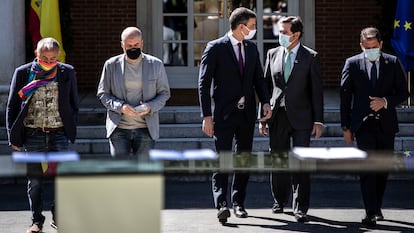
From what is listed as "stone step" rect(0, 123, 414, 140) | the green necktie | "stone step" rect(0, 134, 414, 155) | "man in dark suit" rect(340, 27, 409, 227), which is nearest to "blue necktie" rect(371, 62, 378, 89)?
"man in dark suit" rect(340, 27, 409, 227)

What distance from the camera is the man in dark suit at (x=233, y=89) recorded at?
28.4 ft

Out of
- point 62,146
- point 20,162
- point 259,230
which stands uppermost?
point 20,162

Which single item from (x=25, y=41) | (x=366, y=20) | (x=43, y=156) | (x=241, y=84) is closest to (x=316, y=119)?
(x=241, y=84)

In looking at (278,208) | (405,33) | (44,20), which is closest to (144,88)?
(278,208)

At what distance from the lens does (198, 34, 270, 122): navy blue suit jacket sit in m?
8.70

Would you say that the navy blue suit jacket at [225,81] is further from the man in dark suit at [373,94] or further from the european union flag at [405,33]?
the european union flag at [405,33]

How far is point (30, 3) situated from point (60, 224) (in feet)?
32.7

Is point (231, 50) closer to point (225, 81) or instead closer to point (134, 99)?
point (225, 81)

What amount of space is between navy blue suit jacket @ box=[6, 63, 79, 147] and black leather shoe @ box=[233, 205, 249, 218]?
1604mm

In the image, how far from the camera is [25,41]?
44.9 feet

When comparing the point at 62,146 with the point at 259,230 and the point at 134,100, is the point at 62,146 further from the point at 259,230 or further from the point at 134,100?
the point at 259,230

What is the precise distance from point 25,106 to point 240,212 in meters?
2.10

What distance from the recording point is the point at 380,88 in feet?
28.3

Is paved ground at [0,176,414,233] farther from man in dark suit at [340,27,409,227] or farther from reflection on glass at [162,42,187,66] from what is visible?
reflection on glass at [162,42,187,66]
